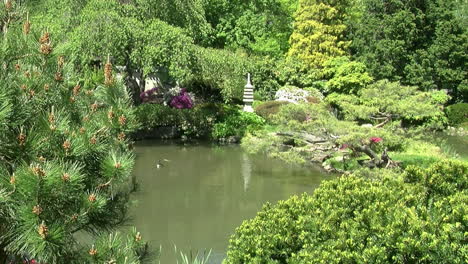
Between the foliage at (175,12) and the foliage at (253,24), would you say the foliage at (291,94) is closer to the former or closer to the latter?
the foliage at (253,24)

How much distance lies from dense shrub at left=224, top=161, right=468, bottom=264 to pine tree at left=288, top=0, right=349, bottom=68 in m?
16.9

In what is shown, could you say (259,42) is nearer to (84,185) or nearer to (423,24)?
(423,24)

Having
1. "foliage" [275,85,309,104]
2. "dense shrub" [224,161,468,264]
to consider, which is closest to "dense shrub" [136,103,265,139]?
"foliage" [275,85,309,104]

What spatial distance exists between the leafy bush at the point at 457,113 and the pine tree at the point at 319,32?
15.9 feet

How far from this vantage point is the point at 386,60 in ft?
66.4

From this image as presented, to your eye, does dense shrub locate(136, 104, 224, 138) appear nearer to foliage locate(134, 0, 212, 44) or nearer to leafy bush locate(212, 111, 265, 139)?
leafy bush locate(212, 111, 265, 139)

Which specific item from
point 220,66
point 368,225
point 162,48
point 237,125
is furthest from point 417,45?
point 368,225

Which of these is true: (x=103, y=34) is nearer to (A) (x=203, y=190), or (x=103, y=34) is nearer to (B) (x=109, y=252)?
(A) (x=203, y=190)

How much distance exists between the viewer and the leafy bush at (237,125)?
1579 cm

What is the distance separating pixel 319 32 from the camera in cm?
2106

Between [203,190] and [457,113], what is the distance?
518 inches

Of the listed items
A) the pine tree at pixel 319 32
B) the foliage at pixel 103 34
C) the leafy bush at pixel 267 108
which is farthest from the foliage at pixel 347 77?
the foliage at pixel 103 34

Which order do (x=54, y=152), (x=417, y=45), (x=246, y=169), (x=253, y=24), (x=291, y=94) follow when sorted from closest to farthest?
(x=54, y=152) → (x=246, y=169) → (x=291, y=94) → (x=417, y=45) → (x=253, y=24)

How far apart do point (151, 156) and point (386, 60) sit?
11399 mm
